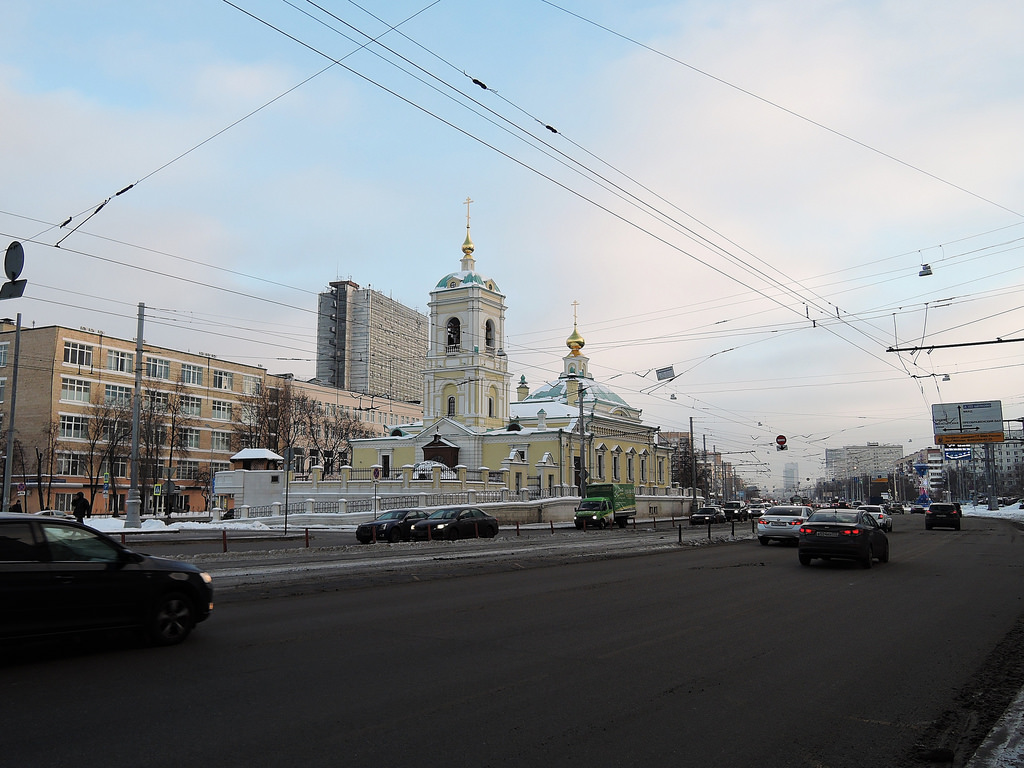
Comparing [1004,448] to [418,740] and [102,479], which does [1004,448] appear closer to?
[102,479]

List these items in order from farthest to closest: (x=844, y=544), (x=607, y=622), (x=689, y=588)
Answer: (x=844, y=544), (x=689, y=588), (x=607, y=622)

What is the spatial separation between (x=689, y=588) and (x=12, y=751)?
11.3 meters

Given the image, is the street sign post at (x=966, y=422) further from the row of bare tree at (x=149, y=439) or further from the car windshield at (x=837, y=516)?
the row of bare tree at (x=149, y=439)

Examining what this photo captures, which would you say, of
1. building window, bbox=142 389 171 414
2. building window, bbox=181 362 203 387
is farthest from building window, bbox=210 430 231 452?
building window, bbox=142 389 171 414

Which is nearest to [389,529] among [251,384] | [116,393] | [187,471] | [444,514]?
Result: [444,514]

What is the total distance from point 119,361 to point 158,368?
14.8 ft

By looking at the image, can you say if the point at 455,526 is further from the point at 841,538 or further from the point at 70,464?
the point at 70,464

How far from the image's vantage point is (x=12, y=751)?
201 inches

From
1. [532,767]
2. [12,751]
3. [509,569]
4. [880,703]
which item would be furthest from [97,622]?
[509,569]

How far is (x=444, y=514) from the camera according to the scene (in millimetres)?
32562

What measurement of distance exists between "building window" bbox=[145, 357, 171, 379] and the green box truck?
152ft

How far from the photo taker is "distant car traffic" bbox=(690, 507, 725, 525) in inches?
2042

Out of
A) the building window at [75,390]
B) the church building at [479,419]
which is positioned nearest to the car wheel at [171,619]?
the church building at [479,419]

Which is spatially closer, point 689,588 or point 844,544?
point 689,588
